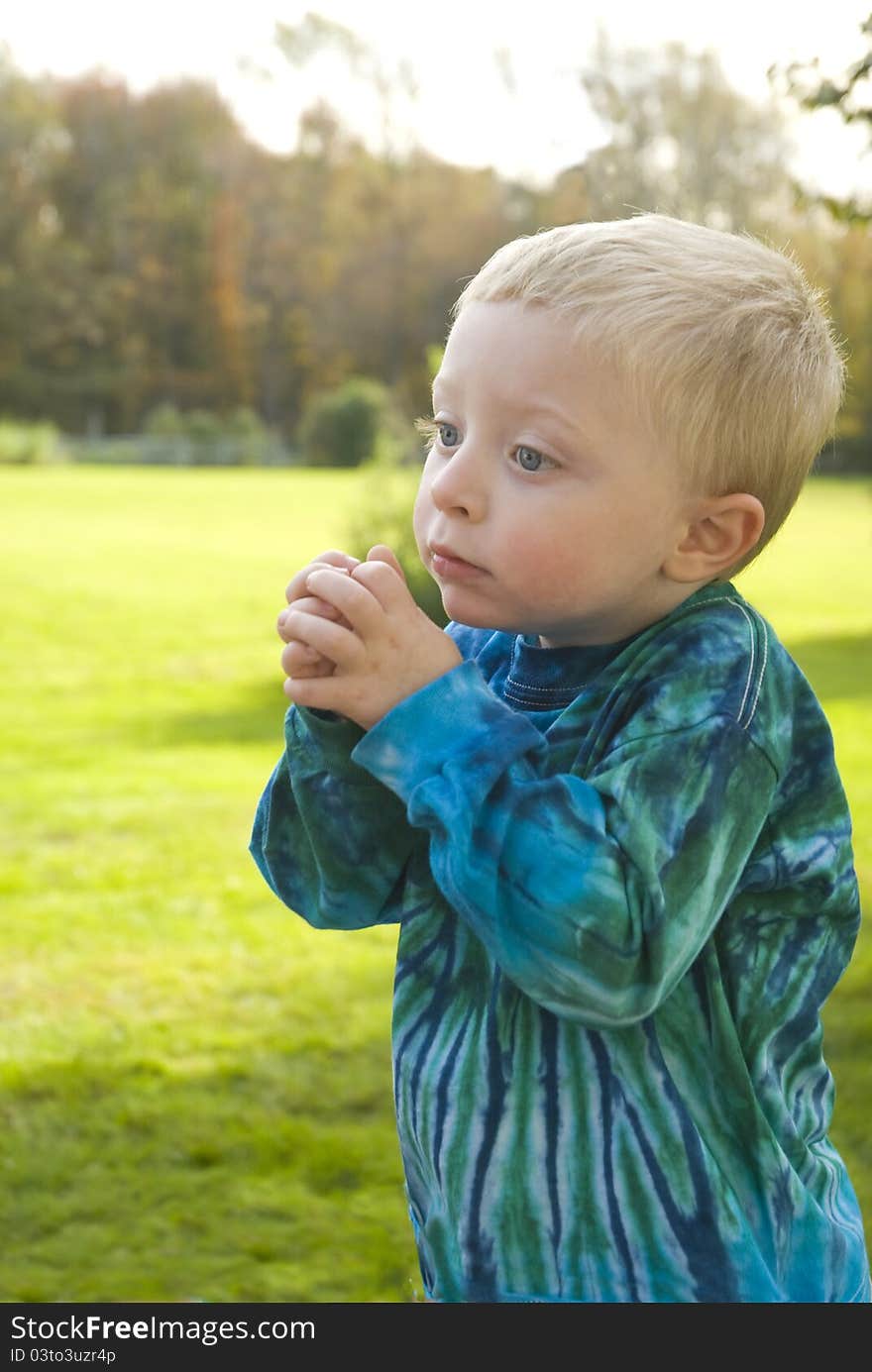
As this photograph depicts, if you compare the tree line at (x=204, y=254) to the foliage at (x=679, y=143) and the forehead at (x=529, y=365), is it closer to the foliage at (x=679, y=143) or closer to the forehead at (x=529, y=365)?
the foliage at (x=679, y=143)

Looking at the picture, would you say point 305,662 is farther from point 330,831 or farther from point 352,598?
point 330,831

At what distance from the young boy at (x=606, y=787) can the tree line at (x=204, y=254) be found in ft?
168

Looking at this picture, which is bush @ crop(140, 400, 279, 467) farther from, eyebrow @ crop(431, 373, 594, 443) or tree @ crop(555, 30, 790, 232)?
eyebrow @ crop(431, 373, 594, 443)

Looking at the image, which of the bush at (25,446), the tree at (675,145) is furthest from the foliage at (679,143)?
the bush at (25,446)

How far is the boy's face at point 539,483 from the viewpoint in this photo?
4.51ft

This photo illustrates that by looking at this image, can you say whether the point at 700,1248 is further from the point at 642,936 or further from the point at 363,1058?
the point at 363,1058

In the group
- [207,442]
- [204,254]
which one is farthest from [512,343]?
[204,254]

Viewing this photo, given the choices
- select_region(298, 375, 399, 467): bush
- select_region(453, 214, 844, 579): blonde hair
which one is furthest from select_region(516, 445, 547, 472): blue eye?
select_region(298, 375, 399, 467): bush

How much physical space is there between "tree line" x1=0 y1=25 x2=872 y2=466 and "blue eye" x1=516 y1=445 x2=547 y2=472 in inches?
2022

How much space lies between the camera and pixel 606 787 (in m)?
1.33

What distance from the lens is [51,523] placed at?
22281 millimetres
